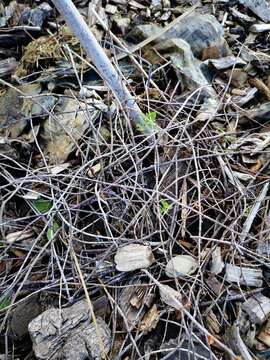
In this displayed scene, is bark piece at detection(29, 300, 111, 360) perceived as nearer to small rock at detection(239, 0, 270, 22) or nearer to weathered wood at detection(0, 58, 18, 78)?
weathered wood at detection(0, 58, 18, 78)

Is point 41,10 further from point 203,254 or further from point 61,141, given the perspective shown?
point 203,254

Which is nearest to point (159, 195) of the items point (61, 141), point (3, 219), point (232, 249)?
point (232, 249)

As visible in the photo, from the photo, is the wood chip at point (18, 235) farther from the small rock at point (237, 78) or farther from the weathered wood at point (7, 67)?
the small rock at point (237, 78)

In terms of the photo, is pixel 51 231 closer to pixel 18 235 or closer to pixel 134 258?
pixel 18 235

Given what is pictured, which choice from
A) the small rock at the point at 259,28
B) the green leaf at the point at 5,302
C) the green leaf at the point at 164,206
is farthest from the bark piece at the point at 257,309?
the small rock at the point at 259,28

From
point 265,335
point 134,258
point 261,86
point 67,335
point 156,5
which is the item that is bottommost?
point 265,335

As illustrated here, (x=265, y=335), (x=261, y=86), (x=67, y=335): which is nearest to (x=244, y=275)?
(x=265, y=335)
